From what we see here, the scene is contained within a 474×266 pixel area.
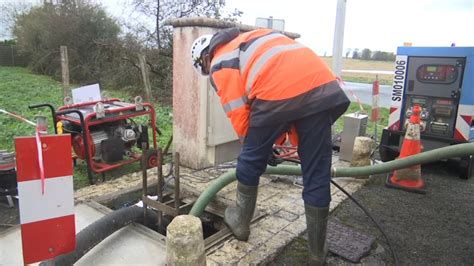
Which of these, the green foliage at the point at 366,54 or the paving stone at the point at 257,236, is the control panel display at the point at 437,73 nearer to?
the paving stone at the point at 257,236

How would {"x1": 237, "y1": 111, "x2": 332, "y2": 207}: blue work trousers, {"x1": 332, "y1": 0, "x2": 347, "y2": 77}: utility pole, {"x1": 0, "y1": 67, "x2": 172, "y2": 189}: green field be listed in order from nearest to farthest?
{"x1": 237, "y1": 111, "x2": 332, "y2": 207}: blue work trousers < {"x1": 0, "y1": 67, "x2": 172, "y2": 189}: green field < {"x1": 332, "y1": 0, "x2": 347, "y2": 77}: utility pole

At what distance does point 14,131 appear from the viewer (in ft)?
20.0

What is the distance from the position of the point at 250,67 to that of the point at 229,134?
222 cm

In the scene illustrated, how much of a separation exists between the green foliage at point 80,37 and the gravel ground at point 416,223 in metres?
11.1

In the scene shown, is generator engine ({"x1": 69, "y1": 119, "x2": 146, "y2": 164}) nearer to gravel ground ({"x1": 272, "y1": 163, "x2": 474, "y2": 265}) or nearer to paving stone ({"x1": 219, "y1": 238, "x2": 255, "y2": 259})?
paving stone ({"x1": 219, "y1": 238, "x2": 255, "y2": 259})

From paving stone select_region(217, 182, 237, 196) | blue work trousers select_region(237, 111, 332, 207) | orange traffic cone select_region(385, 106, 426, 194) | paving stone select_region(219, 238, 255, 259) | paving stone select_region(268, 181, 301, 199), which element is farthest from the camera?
orange traffic cone select_region(385, 106, 426, 194)

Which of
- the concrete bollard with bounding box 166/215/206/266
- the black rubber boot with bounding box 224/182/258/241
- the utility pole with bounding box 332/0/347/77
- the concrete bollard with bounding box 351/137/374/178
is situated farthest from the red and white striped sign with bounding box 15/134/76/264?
the utility pole with bounding box 332/0/347/77

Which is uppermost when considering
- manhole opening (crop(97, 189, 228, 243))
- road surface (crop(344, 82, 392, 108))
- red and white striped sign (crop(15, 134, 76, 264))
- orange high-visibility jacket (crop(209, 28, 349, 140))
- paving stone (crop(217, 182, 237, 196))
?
orange high-visibility jacket (crop(209, 28, 349, 140))

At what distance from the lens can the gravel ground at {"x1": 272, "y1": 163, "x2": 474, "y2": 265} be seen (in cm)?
278

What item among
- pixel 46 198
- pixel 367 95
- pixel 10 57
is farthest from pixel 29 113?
pixel 10 57

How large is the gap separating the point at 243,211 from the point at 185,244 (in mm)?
808

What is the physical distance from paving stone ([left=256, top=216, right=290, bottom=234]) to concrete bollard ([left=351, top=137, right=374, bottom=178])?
168cm

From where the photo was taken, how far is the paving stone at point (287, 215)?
328cm

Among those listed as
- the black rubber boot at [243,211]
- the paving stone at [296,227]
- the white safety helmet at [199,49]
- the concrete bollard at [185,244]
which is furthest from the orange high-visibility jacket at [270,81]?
the paving stone at [296,227]
